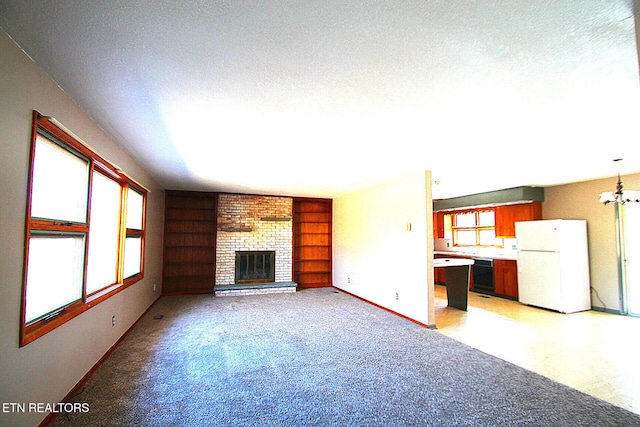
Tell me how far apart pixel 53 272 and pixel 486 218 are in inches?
326

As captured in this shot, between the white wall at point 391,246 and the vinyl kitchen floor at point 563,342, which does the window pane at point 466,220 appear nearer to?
the vinyl kitchen floor at point 563,342

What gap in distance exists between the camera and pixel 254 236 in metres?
7.23

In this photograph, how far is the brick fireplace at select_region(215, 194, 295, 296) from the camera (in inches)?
272

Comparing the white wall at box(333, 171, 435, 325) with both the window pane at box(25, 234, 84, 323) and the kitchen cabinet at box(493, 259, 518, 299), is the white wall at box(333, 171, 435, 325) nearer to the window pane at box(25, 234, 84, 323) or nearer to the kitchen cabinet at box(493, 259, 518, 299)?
the kitchen cabinet at box(493, 259, 518, 299)

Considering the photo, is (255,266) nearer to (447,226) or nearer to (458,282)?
(458,282)

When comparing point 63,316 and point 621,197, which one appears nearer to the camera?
point 63,316

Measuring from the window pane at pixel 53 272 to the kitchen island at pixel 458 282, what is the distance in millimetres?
4945

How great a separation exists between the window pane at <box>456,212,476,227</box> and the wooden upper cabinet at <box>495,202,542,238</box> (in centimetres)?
94

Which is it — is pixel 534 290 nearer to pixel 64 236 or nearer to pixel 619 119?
pixel 619 119

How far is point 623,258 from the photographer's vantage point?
4980mm

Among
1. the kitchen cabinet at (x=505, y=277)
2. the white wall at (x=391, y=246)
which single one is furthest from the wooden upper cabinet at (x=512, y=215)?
the white wall at (x=391, y=246)

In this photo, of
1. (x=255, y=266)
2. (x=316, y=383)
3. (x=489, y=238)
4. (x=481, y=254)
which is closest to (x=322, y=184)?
(x=255, y=266)

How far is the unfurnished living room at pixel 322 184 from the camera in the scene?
5.04 feet

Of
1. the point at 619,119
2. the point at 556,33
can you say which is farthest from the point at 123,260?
the point at 619,119
